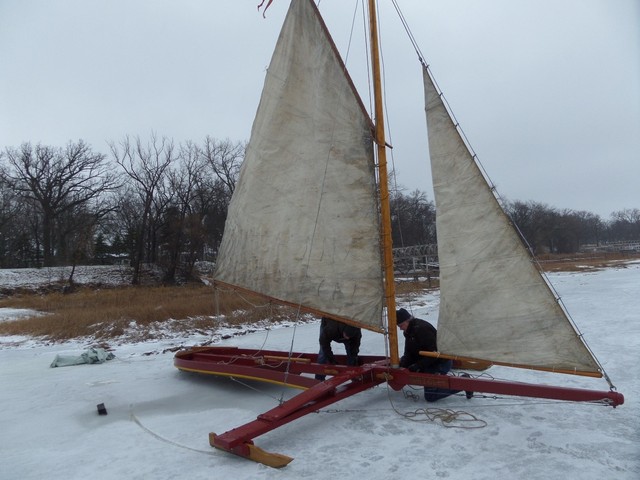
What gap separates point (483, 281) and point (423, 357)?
1.37 metres

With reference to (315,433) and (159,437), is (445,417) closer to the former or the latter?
(315,433)

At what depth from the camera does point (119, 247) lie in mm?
43875

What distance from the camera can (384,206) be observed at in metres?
5.12

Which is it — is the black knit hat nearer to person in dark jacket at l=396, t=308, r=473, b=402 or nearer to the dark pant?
person in dark jacket at l=396, t=308, r=473, b=402

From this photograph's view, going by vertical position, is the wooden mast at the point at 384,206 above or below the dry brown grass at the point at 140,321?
above

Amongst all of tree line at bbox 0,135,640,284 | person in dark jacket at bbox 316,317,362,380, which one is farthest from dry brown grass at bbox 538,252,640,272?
person in dark jacket at bbox 316,317,362,380

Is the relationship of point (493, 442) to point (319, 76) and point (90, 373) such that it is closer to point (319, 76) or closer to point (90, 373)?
point (319, 76)

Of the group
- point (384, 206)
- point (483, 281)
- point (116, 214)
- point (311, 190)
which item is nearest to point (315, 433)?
point (483, 281)

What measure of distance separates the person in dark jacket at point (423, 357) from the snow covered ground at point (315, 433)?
0.18m

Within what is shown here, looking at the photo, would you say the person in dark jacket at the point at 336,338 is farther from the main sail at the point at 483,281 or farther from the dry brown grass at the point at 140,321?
the dry brown grass at the point at 140,321

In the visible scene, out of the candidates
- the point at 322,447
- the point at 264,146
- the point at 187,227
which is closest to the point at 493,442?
the point at 322,447

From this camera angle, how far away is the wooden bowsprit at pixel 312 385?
12.7 ft

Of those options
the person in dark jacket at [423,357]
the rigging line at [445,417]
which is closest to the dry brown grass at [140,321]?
the person in dark jacket at [423,357]

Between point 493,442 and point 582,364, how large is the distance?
1.03 m
